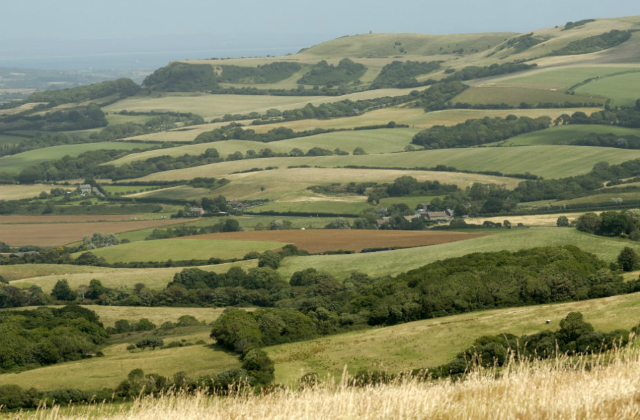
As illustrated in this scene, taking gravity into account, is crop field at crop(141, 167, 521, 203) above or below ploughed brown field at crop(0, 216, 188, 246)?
above

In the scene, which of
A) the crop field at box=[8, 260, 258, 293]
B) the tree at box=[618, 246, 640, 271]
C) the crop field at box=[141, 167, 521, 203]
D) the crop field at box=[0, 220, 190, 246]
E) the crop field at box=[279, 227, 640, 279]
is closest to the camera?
the tree at box=[618, 246, 640, 271]

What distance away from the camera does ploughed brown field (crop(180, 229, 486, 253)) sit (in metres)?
110

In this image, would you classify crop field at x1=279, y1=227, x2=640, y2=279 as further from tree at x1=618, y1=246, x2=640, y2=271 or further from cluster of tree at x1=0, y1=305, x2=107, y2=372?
cluster of tree at x1=0, y1=305, x2=107, y2=372

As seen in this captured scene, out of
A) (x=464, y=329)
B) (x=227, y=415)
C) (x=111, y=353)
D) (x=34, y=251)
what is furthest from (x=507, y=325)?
(x=34, y=251)

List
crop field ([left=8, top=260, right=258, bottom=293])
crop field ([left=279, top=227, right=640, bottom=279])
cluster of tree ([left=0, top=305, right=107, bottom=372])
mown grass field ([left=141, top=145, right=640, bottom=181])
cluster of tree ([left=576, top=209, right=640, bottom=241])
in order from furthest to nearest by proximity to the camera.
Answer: mown grass field ([left=141, top=145, right=640, bottom=181]), crop field ([left=8, top=260, right=258, bottom=293]), cluster of tree ([left=576, top=209, right=640, bottom=241]), crop field ([left=279, top=227, right=640, bottom=279]), cluster of tree ([left=0, top=305, right=107, bottom=372])

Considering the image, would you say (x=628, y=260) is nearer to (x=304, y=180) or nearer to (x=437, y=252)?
(x=437, y=252)

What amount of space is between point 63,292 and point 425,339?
53.1 metres

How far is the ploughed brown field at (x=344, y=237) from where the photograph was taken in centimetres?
11019

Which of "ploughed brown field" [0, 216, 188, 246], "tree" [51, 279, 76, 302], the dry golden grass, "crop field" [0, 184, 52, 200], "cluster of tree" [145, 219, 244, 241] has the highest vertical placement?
the dry golden grass

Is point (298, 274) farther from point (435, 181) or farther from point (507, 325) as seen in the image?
point (435, 181)

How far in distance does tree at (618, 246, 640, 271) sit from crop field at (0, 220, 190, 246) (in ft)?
288

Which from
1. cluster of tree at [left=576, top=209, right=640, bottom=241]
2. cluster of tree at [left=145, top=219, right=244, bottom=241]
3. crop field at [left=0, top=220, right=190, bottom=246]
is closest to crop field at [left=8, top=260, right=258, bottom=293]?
cluster of tree at [left=145, top=219, right=244, bottom=241]

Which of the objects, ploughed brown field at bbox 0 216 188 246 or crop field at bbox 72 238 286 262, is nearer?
crop field at bbox 72 238 286 262

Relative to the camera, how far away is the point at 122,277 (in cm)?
9619
